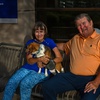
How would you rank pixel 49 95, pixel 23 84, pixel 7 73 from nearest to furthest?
pixel 49 95, pixel 23 84, pixel 7 73

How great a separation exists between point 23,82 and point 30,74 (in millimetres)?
190

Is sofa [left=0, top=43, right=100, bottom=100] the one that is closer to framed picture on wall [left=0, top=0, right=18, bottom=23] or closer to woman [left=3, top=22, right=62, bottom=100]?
woman [left=3, top=22, right=62, bottom=100]

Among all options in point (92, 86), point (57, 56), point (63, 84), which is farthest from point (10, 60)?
point (92, 86)

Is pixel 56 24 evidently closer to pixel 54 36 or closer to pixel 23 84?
pixel 54 36

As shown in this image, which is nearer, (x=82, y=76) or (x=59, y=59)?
(x=82, y=76)

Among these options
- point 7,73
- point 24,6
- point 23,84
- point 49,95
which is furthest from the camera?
point 24,6

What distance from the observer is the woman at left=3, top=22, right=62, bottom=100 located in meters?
5.44

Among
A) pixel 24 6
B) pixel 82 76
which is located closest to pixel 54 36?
pixel 24 6

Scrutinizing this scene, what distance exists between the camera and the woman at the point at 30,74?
17.8 feet

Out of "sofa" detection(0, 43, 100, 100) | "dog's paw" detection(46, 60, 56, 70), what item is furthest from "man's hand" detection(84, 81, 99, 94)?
"sofa" detection(0, 43, 100, 100)

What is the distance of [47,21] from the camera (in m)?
7.44

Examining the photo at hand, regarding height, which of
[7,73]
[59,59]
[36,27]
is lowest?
[7,73]

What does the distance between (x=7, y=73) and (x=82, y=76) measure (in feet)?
5.97

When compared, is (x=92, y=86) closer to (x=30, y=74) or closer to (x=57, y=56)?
(x=57, y=56)
